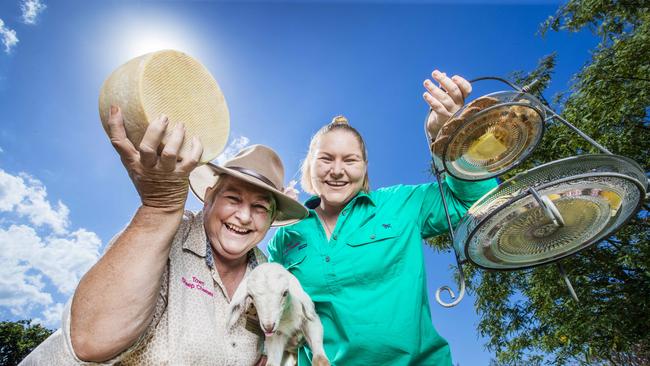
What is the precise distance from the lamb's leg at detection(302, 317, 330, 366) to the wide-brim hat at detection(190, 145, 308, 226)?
36.2 inches

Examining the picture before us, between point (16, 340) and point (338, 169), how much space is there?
53.2 metres

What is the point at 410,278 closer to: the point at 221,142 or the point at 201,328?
the point at 201,328

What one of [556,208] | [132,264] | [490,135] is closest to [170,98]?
[132,264]

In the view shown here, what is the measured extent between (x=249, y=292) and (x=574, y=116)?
9240 mm

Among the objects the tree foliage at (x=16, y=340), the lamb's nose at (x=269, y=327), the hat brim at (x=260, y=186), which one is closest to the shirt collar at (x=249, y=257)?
the hat brim at (x=260, y=186)

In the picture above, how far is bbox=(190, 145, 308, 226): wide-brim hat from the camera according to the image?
2.69 m

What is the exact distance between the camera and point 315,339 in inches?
87.9

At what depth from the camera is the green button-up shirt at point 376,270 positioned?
2.53 meters

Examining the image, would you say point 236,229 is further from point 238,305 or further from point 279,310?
point 279,310

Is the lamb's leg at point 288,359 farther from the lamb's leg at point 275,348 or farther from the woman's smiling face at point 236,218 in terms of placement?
the woman's smiling face at point 236,218

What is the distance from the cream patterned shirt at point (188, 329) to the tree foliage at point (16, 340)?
49.4 m

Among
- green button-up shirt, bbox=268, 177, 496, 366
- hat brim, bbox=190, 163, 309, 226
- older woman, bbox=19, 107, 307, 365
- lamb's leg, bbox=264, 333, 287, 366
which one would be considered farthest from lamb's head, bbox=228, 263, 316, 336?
hat brim, bbox=190, 163, 309, 226

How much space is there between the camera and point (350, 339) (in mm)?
2516

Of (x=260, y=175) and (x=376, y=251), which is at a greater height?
(x=260, y=175)
